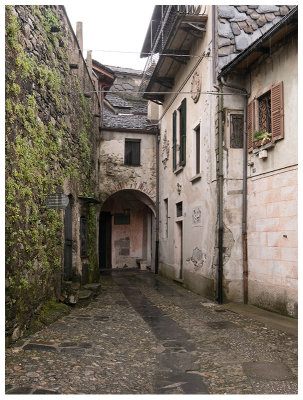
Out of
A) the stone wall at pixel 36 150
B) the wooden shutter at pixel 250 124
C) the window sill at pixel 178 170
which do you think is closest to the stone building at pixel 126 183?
the window sill at pixel 178 170

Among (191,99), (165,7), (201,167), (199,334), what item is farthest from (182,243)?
(165,7)

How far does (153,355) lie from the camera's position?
16.0 ft

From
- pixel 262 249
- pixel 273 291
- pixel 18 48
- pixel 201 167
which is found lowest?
pixel 273 291

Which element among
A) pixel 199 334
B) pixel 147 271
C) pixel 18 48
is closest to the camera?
pixel 18 48

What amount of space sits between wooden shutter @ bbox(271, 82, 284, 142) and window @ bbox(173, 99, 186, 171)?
4.53 metres

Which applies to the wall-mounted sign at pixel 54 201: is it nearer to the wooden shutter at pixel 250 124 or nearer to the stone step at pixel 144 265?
the wooden shutter at pixel 250 124

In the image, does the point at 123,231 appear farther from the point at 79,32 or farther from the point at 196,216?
the point at 79,32

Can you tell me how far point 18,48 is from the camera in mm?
5238

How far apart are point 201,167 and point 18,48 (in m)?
5.72

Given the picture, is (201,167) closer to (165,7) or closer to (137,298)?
(137,298)

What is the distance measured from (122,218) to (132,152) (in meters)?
3.84

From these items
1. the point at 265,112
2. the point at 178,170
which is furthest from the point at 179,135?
the point at 265,112

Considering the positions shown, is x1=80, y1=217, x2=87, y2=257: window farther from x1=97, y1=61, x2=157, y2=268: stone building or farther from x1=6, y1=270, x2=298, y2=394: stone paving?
x1=97, y1=61, x2=157, y2=268: stone building

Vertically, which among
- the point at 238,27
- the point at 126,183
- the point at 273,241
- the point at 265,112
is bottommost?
the point at 273,241
